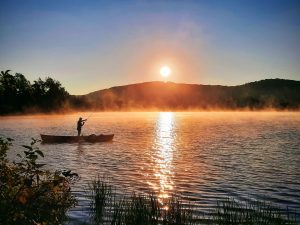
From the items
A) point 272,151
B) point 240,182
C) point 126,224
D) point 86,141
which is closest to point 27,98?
point 86,141

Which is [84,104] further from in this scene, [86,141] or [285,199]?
[285,199]

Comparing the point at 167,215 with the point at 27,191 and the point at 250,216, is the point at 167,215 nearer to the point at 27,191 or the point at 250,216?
the point at 250,216

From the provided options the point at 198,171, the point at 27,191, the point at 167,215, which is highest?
the point at 27,191

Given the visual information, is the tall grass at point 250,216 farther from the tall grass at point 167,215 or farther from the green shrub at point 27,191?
the green shrub at point 27,191

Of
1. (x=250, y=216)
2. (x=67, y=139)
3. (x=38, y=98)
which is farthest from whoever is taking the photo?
(x=38, y=98)

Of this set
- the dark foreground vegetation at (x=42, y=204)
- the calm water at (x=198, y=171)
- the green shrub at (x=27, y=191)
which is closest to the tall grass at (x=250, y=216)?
the dark foreground vegetation at (x=42, y=204)

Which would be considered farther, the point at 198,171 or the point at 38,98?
the point at 38,98

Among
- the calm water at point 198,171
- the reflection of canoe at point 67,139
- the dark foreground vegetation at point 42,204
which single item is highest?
the dark foreground vegetation at point 42,204

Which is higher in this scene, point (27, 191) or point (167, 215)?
point (27, 191)

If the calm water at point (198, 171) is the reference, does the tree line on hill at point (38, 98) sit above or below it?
above

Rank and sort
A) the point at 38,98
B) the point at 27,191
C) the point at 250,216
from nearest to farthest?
the point at 27,191 < the point at 250,216 < the point at 38,98

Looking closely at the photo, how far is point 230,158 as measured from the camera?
1458 inches

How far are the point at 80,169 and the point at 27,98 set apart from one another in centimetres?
11666

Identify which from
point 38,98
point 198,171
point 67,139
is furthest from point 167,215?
point 38,98
